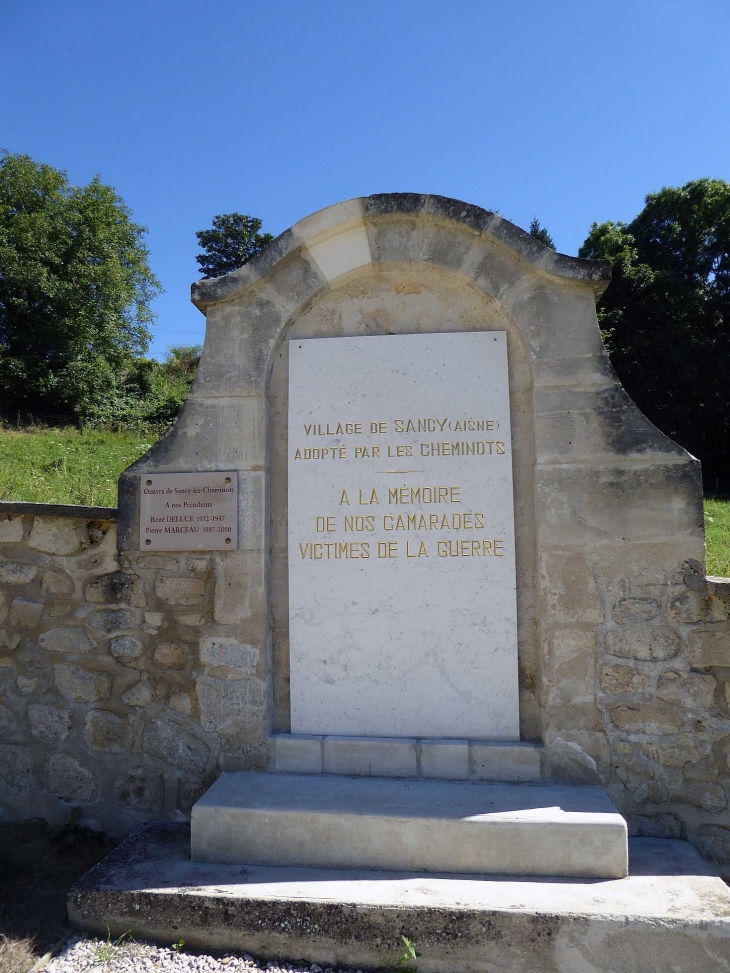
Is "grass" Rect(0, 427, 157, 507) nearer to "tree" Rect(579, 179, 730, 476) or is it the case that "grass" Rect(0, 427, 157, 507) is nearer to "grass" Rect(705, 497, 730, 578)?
"grass" Rect(705, 497, 730, 578)

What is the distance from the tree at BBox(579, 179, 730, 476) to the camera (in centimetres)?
1878

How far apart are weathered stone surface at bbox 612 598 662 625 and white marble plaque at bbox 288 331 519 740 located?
0.50 meters

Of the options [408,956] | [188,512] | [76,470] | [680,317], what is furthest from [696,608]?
[680,317]

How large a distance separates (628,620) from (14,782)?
133 inches

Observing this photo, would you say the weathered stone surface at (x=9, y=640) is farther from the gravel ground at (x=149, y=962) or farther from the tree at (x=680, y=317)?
the tree at (x=680, y=317)

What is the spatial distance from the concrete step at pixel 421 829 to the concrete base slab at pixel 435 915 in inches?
2.3

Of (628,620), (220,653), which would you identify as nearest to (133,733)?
(220,653)

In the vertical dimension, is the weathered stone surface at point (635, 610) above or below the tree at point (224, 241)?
below

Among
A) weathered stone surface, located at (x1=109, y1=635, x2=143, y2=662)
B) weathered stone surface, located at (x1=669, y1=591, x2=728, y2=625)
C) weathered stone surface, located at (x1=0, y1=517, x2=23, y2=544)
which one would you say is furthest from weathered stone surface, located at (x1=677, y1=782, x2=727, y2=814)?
weathered stone surface, located at (x1=0, y1=517, x2=23, y2=544)

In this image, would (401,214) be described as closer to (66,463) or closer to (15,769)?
(15,769)

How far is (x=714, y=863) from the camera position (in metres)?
3.06

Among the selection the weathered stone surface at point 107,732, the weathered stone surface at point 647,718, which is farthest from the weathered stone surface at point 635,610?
the weathered stone surface at point 107,732

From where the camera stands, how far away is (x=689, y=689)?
310 centimetres

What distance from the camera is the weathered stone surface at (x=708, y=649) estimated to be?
3074 millimetres
